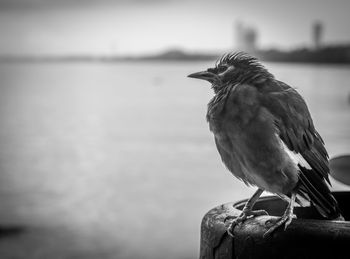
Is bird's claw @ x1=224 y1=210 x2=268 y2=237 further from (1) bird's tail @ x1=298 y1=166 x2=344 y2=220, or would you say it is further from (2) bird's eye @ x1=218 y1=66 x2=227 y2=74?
(2) bird's eye @ x1=218 y1=66 x2=227 y2=74

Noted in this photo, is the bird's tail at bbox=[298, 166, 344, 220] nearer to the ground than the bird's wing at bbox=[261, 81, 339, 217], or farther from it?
nearer to the ground

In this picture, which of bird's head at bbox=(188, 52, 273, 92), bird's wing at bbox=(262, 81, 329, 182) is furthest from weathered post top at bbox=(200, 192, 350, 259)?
bird's head at bbox=(188, 52, 273, 92)

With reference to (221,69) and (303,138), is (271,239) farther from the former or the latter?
(221,69)

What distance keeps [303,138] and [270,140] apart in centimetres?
20

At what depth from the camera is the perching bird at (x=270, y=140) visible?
279 centimetres

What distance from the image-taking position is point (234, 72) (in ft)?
9.98

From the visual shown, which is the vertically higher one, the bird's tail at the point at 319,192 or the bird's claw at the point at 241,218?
the bird's tail at the point at 319,192

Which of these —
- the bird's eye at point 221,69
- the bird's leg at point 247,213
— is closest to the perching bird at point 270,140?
the bird's leg at point 247,213

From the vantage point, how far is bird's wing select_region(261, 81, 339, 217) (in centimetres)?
281

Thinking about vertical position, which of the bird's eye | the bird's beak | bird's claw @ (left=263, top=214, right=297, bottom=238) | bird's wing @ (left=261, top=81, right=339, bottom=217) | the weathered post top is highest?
the bird's eye

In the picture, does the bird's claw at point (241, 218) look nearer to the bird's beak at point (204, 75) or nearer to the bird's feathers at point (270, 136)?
the bird's feathers at point (270, 136)

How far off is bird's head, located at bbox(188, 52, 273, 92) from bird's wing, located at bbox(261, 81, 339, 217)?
11 centimetres

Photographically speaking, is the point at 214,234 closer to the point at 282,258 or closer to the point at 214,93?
the point at 282,258

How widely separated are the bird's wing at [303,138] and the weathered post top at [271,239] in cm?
28
